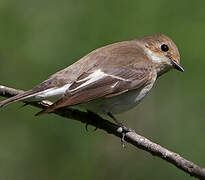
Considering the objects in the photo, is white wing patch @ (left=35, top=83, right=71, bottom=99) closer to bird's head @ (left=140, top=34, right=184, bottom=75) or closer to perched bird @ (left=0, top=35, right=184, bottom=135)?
perched bird @ (left=0, top=35, right=184, bottom=135)

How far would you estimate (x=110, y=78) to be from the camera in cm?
595

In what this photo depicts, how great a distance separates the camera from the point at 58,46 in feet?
23.4

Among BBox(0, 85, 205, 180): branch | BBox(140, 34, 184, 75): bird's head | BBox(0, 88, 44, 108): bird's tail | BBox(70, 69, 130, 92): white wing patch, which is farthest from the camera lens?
BBox(140, 34, 184, 75): bird's head

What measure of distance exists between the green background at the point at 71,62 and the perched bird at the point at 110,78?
2.14 ft

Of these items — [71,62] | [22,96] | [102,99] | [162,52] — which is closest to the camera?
[22,96]

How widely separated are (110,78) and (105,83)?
0.14 m

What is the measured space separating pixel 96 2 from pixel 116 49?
143cm

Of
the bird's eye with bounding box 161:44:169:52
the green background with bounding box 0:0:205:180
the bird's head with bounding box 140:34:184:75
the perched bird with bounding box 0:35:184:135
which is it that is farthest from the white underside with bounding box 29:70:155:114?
the green background with bounding box 0:0:205:180

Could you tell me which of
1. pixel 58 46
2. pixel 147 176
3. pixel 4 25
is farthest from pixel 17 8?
pixel 147 176

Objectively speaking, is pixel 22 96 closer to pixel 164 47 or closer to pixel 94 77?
pixel 94 77

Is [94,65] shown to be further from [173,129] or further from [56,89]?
[173,129]

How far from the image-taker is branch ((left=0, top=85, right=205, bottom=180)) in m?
4.55

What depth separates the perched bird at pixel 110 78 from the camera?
5523mm

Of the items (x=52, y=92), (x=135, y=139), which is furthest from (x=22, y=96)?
(x=135, y=139)
